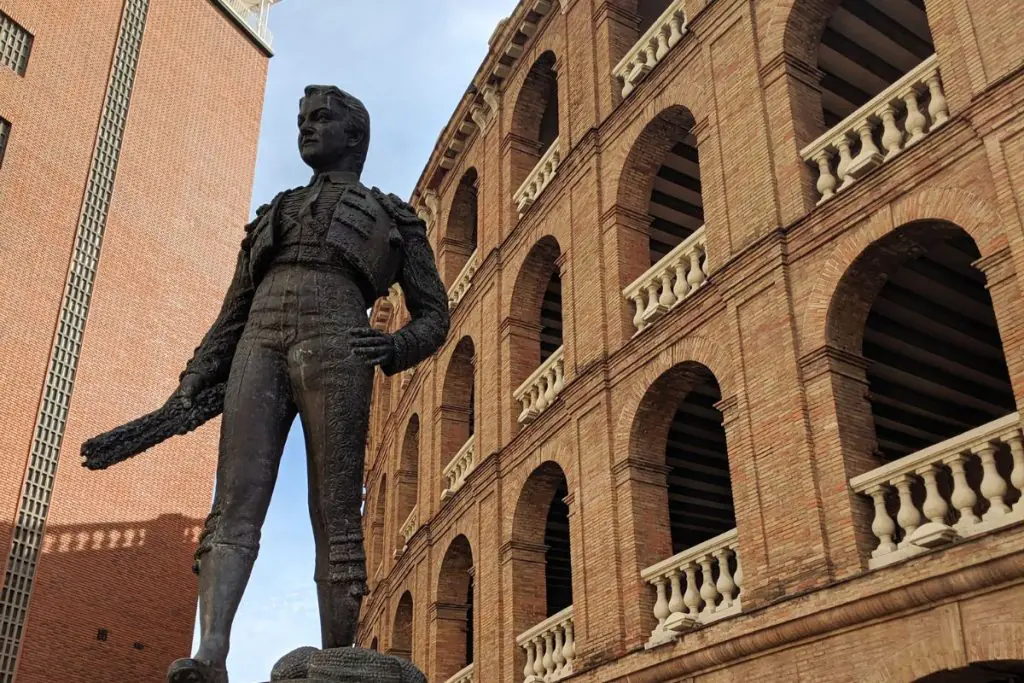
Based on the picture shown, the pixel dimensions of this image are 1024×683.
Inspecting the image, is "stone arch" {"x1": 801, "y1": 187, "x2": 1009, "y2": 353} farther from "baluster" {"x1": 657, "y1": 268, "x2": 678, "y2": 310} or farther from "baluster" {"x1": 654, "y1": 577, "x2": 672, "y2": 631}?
"baluster" {"x1": 654, "y1": 577, "x2": 672, "y2": 631}

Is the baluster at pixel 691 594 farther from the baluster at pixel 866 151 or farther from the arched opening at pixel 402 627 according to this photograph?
the arched opening at pixel 402 627

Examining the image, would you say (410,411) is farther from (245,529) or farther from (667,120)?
(245,529)

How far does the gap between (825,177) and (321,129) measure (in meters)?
8.49

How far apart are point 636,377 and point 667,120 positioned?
3.93 metres

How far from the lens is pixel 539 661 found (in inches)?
600

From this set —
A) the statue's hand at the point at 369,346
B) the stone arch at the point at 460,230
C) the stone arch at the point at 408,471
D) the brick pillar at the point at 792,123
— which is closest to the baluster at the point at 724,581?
the brick pillar at the point at 792,123

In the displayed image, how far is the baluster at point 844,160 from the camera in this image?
37.7 feet

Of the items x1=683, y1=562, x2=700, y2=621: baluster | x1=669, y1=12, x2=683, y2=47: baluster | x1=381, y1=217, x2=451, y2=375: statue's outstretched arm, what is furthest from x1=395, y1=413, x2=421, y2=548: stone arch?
x1=381, y1=217, x2=451, y2=375: statue's outstretched arm

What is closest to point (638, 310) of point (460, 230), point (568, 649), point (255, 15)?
point (568, 649)

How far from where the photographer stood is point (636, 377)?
1430cm

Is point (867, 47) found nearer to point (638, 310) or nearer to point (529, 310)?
point (638, 310)

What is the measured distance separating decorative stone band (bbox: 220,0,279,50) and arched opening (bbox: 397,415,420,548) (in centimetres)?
1718

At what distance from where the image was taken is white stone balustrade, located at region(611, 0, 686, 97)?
1543 centimetres

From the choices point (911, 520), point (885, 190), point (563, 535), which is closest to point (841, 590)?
point (911, 520)
